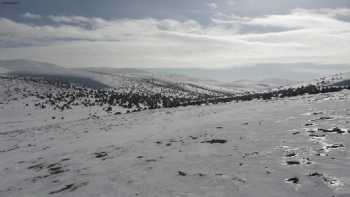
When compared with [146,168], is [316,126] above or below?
above

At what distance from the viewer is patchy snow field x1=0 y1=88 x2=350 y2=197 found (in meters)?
11.2

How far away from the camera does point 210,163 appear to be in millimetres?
14211

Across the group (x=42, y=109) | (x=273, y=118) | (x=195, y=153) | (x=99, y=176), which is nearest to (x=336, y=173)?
(x=195, y=153)

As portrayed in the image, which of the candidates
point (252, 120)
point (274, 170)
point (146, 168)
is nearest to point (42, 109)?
point (252, 120)

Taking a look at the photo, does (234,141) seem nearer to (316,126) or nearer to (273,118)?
(316,126)

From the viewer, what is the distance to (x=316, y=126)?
18.9m

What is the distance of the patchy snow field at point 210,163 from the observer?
11234 mm

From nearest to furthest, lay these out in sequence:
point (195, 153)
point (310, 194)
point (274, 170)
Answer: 1. point (310, 194)
2. point (274, 170)
3. point (195, 153)

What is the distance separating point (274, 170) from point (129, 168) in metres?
6.42

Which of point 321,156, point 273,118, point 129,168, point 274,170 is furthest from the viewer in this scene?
point 273,118

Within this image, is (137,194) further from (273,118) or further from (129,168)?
(273,118)

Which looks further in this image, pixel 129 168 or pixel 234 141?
pixel 234 141

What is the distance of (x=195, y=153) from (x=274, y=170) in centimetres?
488

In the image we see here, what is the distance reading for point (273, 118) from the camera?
78.2 feet
